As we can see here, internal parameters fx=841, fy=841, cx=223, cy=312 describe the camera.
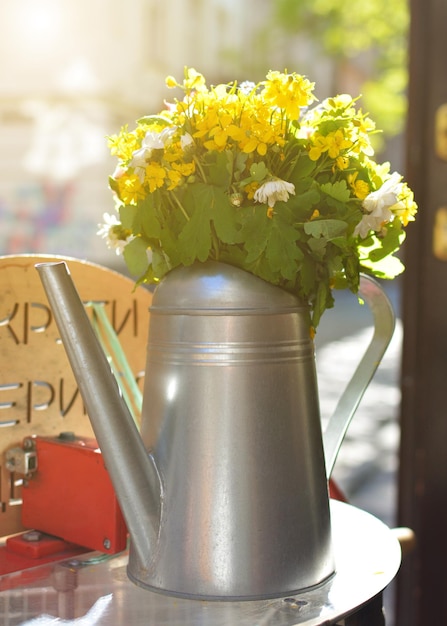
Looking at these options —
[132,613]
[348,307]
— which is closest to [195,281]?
[132,613]

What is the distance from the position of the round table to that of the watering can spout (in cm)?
6

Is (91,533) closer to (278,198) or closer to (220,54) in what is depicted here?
(278,198)

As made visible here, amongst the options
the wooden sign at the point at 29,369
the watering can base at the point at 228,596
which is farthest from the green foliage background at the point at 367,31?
the watering can base at the point at 228,596

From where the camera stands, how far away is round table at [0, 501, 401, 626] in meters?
0.77

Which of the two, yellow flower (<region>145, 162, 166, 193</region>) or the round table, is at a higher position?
yellow flower (<region>145, 162, 166, 193</region>)

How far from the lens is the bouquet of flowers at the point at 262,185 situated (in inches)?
32.0

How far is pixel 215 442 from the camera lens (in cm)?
82

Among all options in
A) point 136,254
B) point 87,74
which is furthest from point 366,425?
point 87,74

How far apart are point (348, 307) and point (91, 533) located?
486 inches

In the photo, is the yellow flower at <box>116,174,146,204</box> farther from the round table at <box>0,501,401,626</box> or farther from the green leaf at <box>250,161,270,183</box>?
the round table at <box>0,501,401,626</box>

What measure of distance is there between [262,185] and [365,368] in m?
0.28

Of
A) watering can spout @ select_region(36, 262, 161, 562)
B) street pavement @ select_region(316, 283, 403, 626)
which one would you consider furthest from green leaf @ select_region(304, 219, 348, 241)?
street pavement @ select_region(316, 283, 403, 626)

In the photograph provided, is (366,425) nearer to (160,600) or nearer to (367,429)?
(367,429)

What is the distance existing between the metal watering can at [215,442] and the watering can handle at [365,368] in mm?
135
